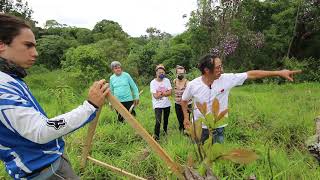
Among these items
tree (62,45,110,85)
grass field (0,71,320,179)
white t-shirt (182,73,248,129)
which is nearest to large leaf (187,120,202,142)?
A: grass field (0,71,320,179)

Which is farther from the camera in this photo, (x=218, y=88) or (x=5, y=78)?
(x=218, y=88)

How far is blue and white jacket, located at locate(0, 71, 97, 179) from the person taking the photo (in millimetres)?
1653

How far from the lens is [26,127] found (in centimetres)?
165

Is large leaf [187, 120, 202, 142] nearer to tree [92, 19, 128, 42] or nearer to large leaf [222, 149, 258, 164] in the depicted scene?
large leaf [222, 149, 258, 164]

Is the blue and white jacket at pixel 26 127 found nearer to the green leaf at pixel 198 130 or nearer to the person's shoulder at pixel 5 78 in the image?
the person's shoulder at pixel 5 78

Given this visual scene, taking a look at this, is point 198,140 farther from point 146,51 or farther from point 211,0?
point 146,51

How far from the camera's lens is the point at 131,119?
167 cm

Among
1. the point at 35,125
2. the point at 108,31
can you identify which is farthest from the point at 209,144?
the point at 108,31

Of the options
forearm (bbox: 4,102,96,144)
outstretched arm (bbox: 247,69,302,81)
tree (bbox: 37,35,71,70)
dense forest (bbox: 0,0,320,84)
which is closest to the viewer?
forearm (bbox: 4,102,96,144)

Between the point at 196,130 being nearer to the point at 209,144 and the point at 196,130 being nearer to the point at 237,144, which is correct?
the point at 209,144

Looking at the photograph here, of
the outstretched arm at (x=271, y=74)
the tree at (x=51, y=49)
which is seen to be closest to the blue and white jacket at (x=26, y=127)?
the outstretched arm at (x=271, y=74)

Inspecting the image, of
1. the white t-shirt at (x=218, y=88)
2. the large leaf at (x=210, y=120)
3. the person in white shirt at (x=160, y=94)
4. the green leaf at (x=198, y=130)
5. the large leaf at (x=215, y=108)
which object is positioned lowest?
the person in white shirt at (x=160, y=94)

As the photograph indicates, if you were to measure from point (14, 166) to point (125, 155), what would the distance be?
3165 mm

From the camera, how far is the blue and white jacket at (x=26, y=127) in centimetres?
165
